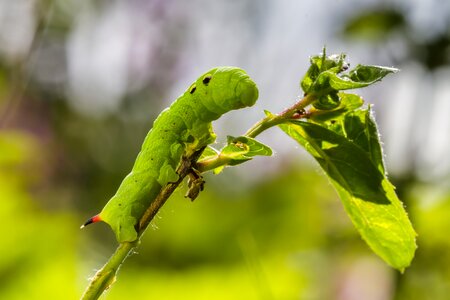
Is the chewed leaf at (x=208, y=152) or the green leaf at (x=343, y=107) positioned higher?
the green leaf at (x=343, y=107)

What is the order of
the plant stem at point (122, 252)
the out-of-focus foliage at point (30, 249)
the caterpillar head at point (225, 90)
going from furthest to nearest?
the out-of-focus foliage at point (30, 249)
the caterpillar head at point (225, 90)
the plant stem at point (122, 252)

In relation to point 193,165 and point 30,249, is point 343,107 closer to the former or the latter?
point 193,165

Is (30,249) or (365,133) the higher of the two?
(365,133)

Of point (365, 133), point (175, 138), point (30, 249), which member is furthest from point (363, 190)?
point (30, 249)

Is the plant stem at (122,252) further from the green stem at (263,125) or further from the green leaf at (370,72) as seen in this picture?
the green leaf at (370,72)

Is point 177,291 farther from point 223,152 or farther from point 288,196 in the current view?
point 223,152

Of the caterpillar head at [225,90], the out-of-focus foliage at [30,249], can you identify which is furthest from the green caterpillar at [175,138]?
the out-of-focus foliage at [30,249]

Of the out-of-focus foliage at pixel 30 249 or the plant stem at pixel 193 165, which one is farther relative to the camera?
the out-of-focus foliage at pixel 30 249
